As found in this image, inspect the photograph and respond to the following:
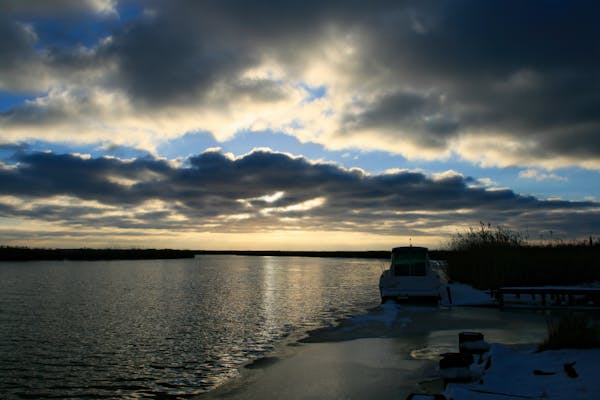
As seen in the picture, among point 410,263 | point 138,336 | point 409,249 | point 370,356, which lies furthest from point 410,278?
point 138,336

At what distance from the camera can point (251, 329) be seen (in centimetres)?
1648

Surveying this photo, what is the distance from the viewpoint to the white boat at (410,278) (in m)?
21.2

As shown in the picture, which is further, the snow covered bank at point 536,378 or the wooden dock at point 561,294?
the wooden dock at point 561,294

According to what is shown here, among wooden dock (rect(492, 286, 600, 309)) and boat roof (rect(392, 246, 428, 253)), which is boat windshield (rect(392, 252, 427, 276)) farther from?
wooden dock (rect(492, 286, 600, 309))

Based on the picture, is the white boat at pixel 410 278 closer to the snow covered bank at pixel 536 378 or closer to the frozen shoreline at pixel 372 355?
the frozen shoreline at pixel 372 355

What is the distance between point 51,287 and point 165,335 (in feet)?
69.6

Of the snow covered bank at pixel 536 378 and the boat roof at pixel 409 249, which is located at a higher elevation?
the boat roof at pixel 409 249

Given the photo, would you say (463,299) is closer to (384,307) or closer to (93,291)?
(384,307)

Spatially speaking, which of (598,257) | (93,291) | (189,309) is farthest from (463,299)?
(93,291)

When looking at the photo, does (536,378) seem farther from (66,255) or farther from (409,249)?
(66,255)

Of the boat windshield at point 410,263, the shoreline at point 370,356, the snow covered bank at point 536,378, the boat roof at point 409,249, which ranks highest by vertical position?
the boat roof at point 409,249

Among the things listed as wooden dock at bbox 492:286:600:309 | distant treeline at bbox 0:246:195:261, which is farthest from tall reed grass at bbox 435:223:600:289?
distant treeline at bbox 0:246:195:261

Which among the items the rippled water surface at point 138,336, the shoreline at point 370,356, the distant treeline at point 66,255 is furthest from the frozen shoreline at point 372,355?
the distant treeline at point 66,255

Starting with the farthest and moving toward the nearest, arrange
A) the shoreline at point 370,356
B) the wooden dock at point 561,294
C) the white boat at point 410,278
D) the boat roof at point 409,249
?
the boat roof at point 409,249, the white boat at point 410,278, the wooden dock at point 561,294, the shoreline at point 370,356
